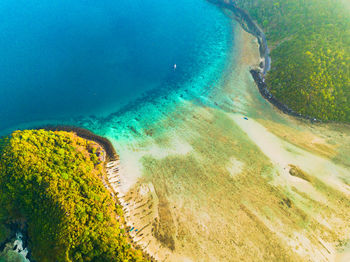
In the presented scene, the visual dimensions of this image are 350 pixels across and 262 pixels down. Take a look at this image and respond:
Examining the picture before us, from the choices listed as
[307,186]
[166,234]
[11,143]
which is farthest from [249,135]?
[11,143]

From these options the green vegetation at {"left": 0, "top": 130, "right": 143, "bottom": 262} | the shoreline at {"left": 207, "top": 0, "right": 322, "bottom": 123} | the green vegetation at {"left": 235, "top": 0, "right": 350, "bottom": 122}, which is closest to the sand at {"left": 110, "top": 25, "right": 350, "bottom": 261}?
the shoreline at {"left": 207, "top": 0, "right": 322, "bottom": 123}

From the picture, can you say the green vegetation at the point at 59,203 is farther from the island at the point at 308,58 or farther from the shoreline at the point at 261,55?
the island at the point at 308,58

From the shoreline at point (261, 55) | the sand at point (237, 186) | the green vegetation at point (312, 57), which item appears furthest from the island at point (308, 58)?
the sand at point (237, 186)

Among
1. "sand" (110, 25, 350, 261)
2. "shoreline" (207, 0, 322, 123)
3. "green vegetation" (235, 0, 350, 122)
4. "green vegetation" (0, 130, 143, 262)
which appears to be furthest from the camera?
"shoreline" (207, 0, 322, 123)

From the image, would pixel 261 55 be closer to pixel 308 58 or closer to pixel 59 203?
pixel 308 58

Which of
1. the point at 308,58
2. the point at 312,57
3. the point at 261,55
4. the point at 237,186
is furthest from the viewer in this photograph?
the point at 261,55

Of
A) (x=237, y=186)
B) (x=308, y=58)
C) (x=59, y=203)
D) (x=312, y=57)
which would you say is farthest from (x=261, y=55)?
(x=59, y=203)

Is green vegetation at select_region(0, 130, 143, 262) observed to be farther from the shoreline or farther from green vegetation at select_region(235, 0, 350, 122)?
green vegetation at select_region(235, 0, 350, 122)
